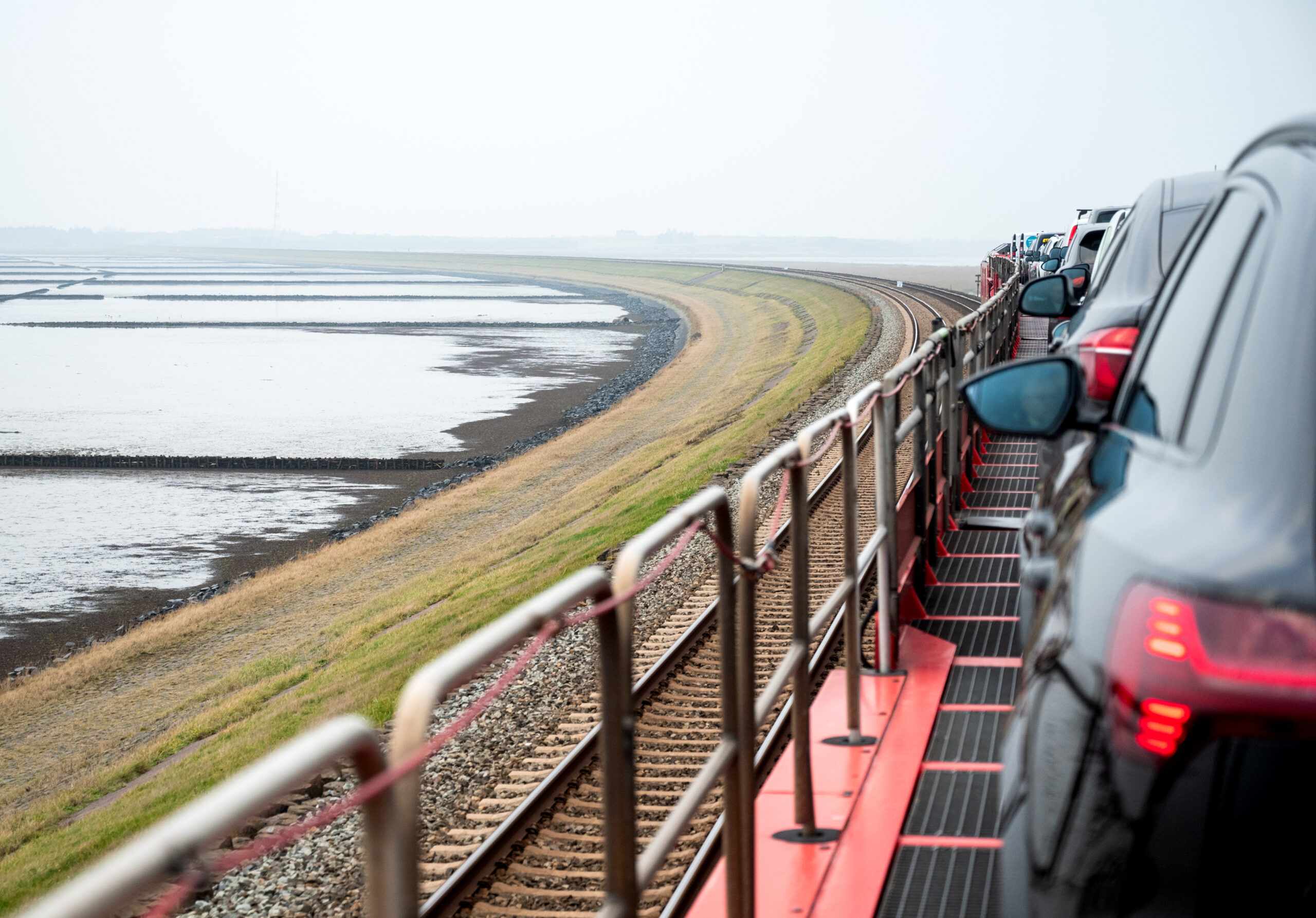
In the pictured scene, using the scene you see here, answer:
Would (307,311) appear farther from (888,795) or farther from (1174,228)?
(888,795)

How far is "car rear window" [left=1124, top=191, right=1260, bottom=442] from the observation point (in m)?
2.26

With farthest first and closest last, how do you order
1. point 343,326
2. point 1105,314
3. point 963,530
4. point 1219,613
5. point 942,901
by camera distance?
point 343,326
point 963,530
point 1105,314
point 942,901
point 1219,613

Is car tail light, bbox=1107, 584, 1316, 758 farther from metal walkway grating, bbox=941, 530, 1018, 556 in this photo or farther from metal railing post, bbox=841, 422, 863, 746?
metal walkway grating, bbox=941, 530, 1018, 556

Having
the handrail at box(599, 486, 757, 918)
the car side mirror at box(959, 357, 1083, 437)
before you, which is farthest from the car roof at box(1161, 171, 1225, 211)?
the handrail at box(599, 486, 757, 918)

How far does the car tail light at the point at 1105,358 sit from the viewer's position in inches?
221

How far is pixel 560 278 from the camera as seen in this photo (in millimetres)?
172875

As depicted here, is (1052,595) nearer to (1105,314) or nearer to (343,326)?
(1105,314)

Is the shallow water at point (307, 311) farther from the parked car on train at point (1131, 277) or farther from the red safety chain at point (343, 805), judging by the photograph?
the red safety chain at point (343, 805)

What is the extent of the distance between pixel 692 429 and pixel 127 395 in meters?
31.1

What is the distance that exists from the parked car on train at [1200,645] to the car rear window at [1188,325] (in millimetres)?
10

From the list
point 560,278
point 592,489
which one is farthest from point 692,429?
point 560,278

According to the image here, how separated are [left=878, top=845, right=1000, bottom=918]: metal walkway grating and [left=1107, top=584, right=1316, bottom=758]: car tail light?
260 cm

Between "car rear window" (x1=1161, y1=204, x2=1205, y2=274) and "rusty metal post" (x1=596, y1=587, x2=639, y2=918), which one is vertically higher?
"car rear window" (x1=1161, y1=204, x2=1205, y2=274)

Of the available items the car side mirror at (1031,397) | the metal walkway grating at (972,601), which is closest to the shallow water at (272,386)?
the metal walkway grating at (972,601)
